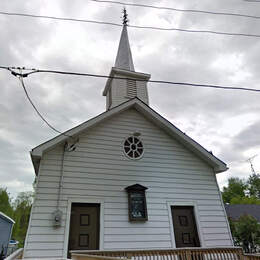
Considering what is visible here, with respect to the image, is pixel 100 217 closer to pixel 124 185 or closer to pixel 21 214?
pixel 124 185

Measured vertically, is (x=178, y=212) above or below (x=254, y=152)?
below

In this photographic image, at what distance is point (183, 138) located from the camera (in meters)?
6.13

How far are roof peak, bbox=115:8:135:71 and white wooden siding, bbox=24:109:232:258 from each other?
4149 millimetres

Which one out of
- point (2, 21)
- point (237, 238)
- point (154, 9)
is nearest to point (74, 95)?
point (2, 21)

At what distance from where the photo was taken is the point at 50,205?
441cm

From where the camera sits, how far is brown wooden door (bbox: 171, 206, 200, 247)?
510 cm

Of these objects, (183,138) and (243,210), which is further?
(243,210)

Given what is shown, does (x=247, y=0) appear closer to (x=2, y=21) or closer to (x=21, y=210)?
(x=2, y=21)

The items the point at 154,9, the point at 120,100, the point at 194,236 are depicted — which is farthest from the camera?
the point at 120,100

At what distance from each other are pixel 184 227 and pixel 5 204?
2495cm

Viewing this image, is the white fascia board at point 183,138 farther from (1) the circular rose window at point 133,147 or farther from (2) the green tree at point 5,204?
(2) the green tree at point 5,204

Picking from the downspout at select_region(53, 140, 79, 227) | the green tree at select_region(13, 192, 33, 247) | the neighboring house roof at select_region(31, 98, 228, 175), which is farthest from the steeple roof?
the green tree at select_region(13, 192, 33, 247)

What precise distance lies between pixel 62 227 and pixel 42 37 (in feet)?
16.5

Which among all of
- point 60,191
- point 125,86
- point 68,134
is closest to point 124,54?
point 125,86
